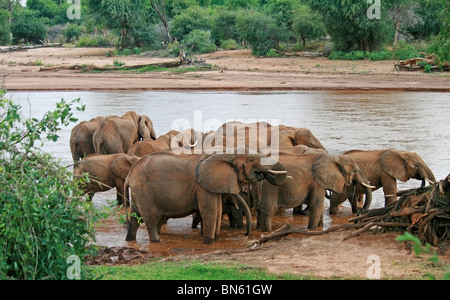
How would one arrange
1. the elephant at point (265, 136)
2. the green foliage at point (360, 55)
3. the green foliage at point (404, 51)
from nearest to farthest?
the elephant at point (265, 136), the green foliage at point (404, 51), the green foliage at point (360, 55)

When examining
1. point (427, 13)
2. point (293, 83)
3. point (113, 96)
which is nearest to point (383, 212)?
point (113, 96)

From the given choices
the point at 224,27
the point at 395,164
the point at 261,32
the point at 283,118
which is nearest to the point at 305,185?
the point at 395,164

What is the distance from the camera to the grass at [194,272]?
754 centimetres

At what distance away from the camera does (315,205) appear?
10977 millimetres

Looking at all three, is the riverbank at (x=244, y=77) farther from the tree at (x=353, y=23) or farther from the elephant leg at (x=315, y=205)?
the elephant leg at (x=315, y=205)

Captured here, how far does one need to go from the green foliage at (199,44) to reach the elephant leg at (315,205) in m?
37.3

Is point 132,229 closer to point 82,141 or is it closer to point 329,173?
point 329,173

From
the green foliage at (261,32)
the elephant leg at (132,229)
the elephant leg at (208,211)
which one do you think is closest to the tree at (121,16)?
the green foliage at (261,32)

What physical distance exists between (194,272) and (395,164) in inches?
208

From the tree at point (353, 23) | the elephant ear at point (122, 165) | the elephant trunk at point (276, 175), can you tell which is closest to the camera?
the elephant trunk at point (276, 175)

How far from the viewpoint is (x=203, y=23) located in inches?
2157

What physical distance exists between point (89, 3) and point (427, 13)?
Answer: 22.7 metres

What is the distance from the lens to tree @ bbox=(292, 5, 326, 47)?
44875mm
